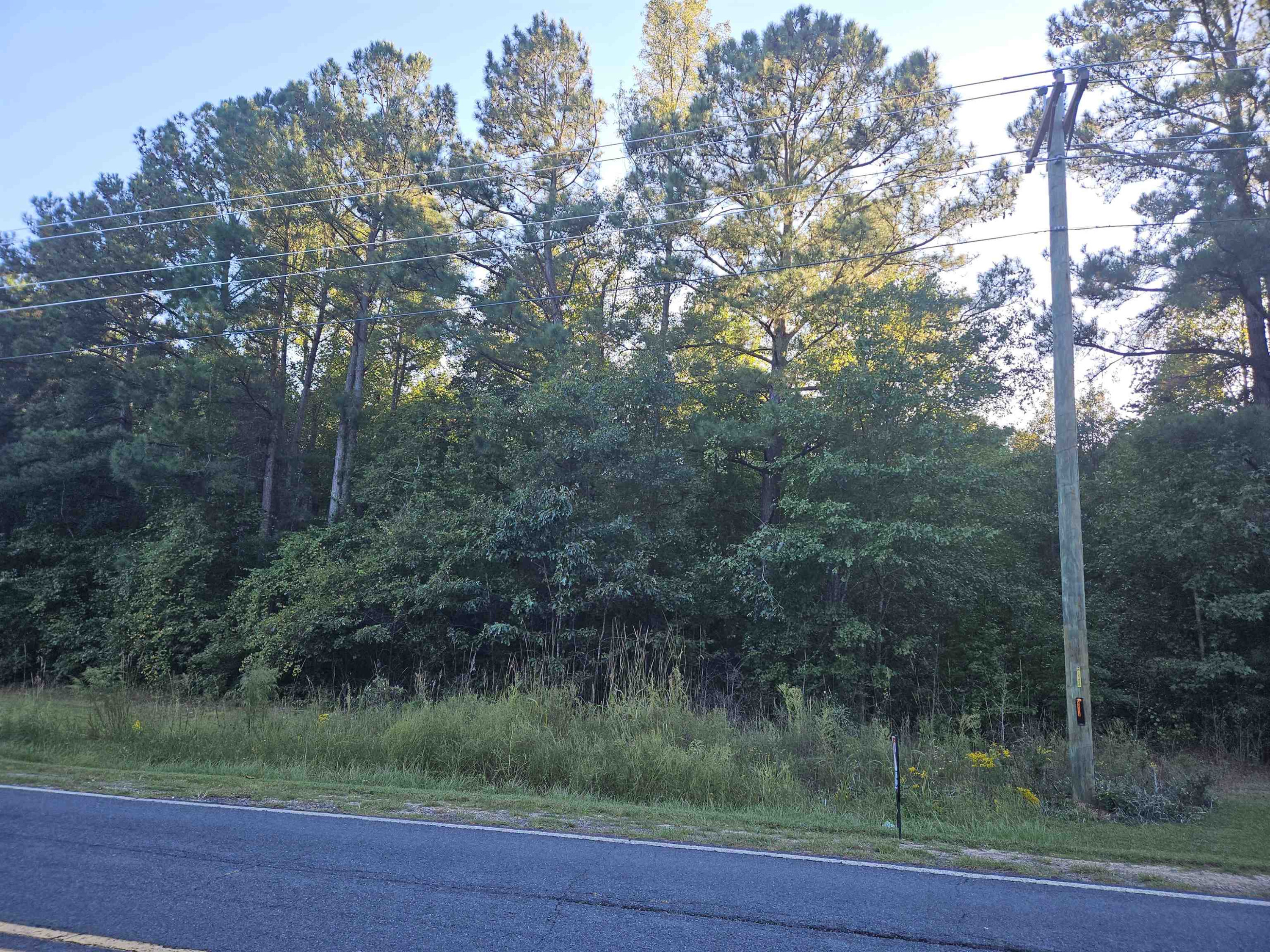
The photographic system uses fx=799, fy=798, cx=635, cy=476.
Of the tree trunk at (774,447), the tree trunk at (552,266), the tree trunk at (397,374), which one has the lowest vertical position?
the tree trunk at (774,447)

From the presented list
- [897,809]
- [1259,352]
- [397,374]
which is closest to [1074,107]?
[897,809]

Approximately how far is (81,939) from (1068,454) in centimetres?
1020

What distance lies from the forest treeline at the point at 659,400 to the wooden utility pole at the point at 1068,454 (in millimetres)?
4892

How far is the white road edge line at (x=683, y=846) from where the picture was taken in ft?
18.2

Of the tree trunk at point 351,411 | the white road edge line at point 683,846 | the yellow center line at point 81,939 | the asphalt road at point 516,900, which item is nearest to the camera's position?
the yellow center line at point 81,939

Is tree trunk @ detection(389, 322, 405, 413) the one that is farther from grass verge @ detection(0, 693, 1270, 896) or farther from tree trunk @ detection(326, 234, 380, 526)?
grass verge @ detection(0, 693, 1270, 896)

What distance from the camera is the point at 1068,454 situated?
966 centimetres

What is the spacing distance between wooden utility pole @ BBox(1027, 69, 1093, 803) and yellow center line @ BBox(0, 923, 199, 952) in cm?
877

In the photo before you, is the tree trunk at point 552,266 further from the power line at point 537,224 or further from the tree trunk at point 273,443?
the tree trunk at point 273,443

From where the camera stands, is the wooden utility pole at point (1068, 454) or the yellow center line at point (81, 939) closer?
the yellow center line at point (81, 939)

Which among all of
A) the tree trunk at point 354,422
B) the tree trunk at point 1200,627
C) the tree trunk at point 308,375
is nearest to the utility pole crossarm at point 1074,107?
the tree trunk at point 1200,627

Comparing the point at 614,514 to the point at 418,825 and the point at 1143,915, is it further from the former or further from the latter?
the point at 1143,915

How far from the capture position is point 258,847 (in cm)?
604

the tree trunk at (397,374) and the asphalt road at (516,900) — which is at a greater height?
the tree trunk at (397,374)
